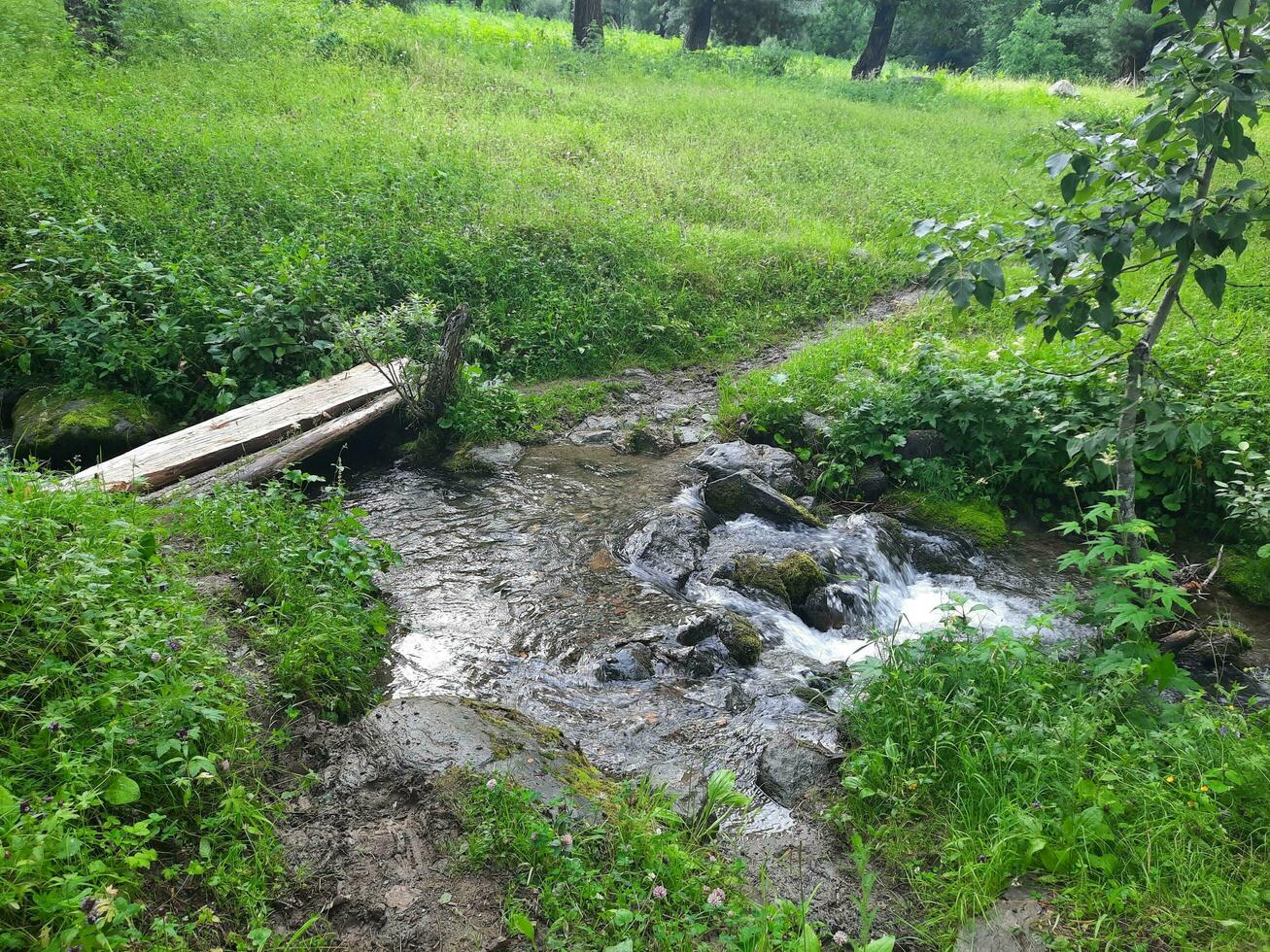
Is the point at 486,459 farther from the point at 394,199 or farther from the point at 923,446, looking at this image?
the point at 394,199

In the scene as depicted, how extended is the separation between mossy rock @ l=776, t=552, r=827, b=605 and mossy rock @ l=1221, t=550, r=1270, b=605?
3166mm

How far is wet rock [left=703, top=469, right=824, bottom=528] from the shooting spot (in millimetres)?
7148

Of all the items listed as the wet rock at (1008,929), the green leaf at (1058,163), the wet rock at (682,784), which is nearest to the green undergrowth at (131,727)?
the wet rock at (682,784)

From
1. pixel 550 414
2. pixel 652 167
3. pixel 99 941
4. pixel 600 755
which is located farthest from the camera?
pixel 652 167

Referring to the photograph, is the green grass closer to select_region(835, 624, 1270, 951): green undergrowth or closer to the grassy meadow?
the grassy meadow

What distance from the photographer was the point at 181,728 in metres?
3.10

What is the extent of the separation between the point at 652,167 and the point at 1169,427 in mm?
11975

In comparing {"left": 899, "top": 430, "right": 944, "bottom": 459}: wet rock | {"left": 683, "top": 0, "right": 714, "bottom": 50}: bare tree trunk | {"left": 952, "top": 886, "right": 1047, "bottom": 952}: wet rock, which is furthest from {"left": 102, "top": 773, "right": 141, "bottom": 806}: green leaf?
{"left": 683, "top": 0, "right": 714, "bottom": 50}: bare tree trunk

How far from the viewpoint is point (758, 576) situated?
6.14 m

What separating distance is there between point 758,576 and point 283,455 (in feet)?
13.6

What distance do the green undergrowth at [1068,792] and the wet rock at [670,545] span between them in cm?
220

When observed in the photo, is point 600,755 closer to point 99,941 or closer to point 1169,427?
point 99,941

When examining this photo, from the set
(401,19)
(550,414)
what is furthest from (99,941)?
(401,19)

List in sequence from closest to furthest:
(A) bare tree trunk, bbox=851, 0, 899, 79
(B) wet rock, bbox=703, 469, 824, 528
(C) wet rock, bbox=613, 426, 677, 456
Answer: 1. (B) wet rock, bbox=703, 469, 824, 528
2. (C) wet rock, bbox=613, 426, 677, 456
3. (A) bare tree trunk, bbox=851, 0, 899, 79
